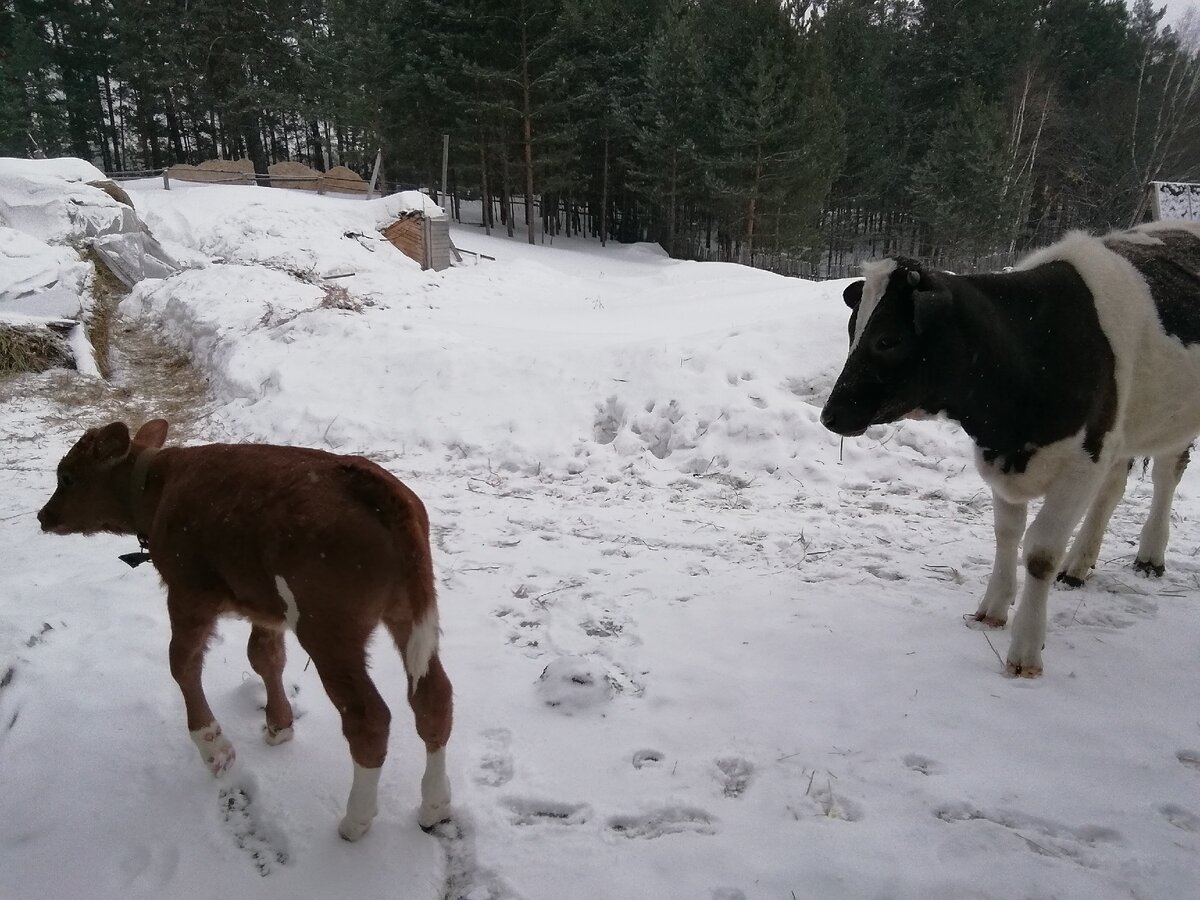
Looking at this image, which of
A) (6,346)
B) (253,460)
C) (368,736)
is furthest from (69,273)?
(368,736)

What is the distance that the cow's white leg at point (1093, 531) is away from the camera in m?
4.01

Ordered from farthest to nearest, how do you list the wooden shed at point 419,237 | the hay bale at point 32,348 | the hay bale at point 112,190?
the wooden shed at point 419,237, the hay bale at point 112,190, the hay bale at point 32,348

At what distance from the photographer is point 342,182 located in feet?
97.6

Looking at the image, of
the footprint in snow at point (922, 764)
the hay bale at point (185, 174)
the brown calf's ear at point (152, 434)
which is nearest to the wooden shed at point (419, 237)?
the hay bale at point (185, 174)

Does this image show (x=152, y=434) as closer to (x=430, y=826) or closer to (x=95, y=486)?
(x=95, y=486)

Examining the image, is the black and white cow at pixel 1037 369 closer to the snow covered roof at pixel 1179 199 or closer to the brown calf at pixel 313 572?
the brown calf at pixel 313 572

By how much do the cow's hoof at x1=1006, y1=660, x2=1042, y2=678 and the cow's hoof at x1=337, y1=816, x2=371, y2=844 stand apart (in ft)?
9.75

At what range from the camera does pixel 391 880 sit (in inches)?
86.3

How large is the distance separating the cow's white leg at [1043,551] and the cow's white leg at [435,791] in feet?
8.85

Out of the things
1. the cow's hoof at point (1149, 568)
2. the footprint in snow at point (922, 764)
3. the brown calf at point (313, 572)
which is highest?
the brown calf at point (313, 572)

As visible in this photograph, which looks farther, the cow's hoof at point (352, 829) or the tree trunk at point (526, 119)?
the tree trunk at point (526, 119)

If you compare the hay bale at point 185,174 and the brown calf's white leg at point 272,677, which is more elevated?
the hay bale at point 185,174

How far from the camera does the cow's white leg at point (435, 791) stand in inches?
92.7

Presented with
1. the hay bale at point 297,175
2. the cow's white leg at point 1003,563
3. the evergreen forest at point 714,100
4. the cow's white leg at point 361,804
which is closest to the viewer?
the cow's white leg at point 361,804
